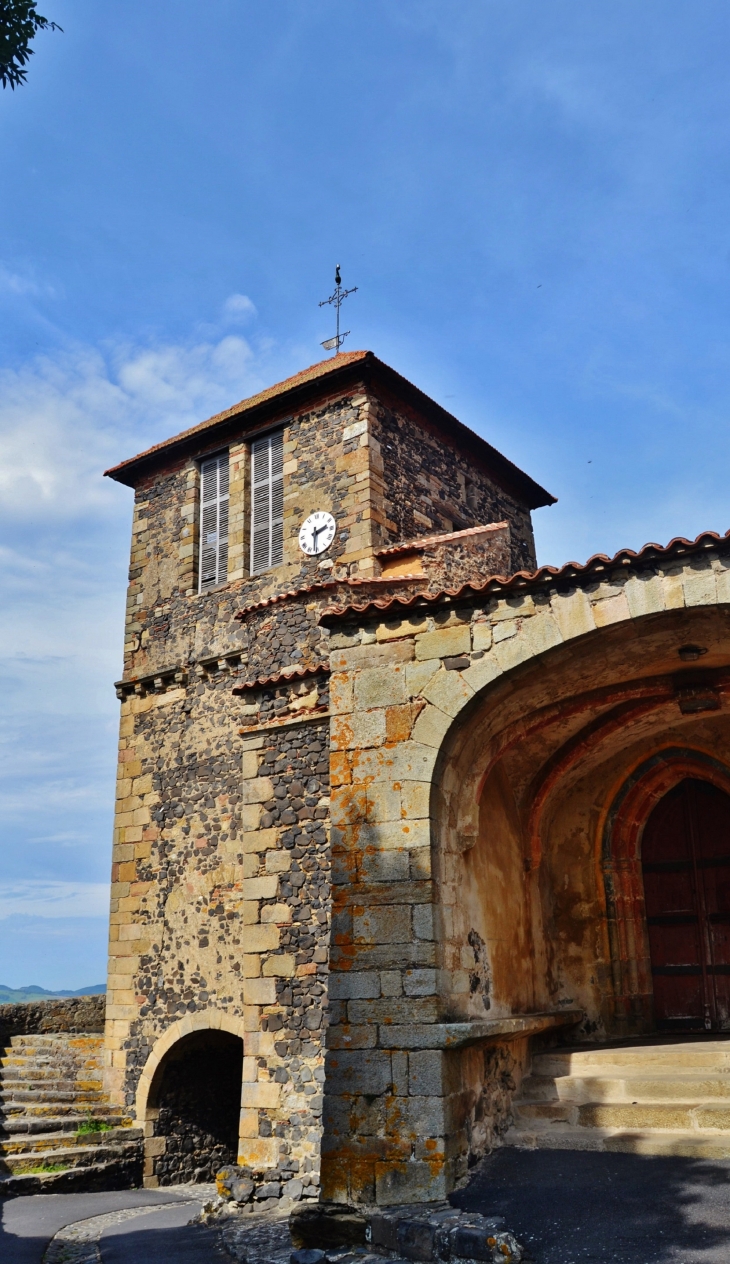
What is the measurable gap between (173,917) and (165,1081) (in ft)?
7.06

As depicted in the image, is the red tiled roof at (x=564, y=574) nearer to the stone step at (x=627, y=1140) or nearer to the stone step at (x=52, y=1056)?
the stone step at (x=627, y=1140)

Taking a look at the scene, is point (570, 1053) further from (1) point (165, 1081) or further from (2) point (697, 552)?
(1) point (165, 1081)

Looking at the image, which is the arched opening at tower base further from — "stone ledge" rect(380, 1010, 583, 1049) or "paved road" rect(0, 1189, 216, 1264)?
"stone ledge" rect(380, 1010, 583, 1049)

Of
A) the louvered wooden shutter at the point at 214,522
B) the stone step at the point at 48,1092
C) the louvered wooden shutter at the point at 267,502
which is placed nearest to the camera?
the stone step at the point at 48,1092

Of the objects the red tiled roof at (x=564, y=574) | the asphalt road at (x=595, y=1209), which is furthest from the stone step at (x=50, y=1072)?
the red tiled roof at (x=564, y=574)

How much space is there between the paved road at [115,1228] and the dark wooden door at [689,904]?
450 cm

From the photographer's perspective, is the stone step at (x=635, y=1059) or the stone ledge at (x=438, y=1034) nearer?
the stone ledge at (x=438, y=1034)

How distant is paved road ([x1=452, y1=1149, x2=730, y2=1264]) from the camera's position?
17.2 feet

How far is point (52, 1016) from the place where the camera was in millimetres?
15445

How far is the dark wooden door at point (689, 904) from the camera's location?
9.05 metres

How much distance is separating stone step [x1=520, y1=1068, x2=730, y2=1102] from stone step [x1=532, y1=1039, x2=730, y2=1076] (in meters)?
0.09

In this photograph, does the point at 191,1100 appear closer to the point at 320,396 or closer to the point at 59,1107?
the point at 59,1107

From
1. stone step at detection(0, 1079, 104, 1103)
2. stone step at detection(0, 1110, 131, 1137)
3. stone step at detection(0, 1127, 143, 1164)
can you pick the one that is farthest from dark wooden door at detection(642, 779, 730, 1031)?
stone step at detection(0, 1079, 104, 1103)

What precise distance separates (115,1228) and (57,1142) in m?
3.04
